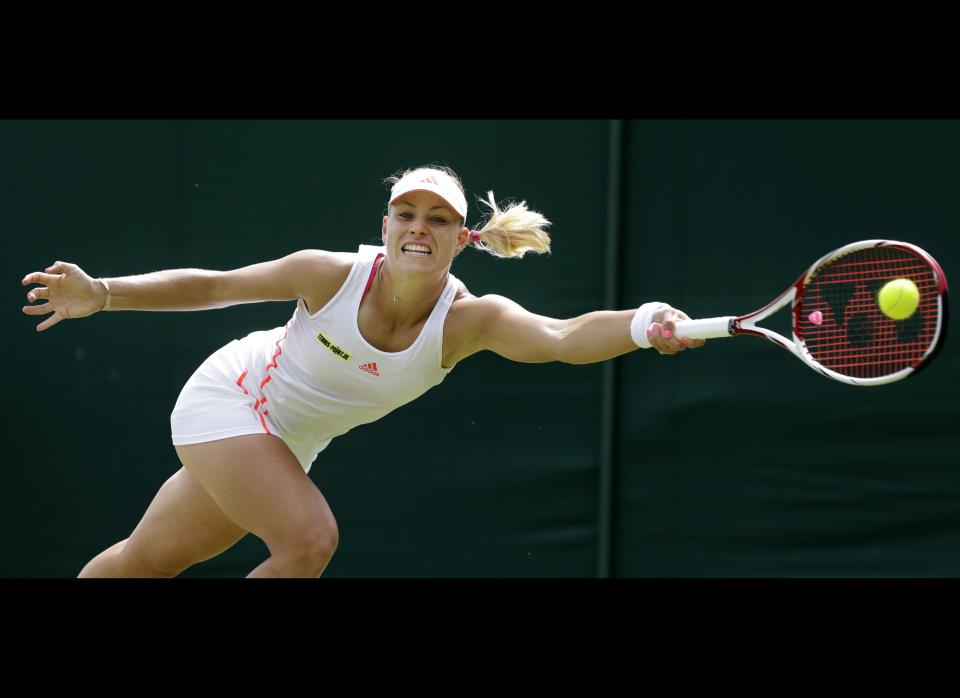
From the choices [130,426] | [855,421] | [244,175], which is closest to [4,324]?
[130,426]

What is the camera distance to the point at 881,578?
4262 mm

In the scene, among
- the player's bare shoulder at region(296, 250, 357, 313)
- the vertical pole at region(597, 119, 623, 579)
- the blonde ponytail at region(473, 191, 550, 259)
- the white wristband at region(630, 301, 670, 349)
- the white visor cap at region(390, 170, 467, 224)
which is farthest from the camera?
the vertical pole at region(597, 119, 623, 579)

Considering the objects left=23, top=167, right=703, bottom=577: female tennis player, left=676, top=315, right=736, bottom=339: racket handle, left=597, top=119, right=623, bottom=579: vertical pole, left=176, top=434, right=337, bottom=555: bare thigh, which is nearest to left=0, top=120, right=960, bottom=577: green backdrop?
left=597, top=119, right=623, bottom=579: vertical pole

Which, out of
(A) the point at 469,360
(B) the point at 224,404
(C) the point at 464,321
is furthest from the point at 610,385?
(B) the point at 224,404

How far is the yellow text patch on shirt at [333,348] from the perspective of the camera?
3.44 metres

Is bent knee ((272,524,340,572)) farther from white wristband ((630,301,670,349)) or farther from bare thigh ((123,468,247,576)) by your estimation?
white wristband ((630,301,670,349))

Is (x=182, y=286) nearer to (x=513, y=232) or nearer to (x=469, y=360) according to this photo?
(x=513, y=232)

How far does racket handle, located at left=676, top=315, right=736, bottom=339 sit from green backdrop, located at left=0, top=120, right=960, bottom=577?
1.78 m

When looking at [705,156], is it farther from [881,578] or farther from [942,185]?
[881,578]

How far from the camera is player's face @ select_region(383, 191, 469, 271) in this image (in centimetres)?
334

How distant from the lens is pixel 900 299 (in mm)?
2807

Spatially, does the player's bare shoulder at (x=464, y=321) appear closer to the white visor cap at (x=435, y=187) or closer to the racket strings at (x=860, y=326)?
the white visor cap at (x=435, y=187)

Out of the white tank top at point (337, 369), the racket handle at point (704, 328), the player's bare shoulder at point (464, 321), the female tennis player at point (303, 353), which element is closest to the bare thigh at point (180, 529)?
the female tennis player at point (303, 353)

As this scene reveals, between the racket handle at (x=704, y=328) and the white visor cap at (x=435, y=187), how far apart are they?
826 millimetres
